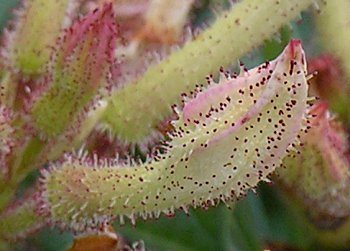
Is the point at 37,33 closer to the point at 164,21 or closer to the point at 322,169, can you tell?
the point at 164,21

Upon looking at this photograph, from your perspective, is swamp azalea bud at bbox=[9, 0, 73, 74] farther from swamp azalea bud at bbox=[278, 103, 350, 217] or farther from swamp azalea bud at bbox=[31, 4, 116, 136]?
swamp azalea bud at bbox=[278, 103, 350, 217]

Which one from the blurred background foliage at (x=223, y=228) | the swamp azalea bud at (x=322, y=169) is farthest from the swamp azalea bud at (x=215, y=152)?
the blurred background foliage at (x=223, y=228)

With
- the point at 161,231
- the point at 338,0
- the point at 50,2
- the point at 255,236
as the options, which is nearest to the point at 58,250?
the point at 161,231

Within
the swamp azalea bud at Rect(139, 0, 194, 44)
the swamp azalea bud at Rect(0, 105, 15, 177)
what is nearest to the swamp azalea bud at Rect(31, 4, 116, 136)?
the swamp azalea bud at Rect(0, 105, 15, 177)

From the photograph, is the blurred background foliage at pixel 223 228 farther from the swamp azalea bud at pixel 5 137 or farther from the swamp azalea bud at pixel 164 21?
the swamp azalea bud at pixel 5 137

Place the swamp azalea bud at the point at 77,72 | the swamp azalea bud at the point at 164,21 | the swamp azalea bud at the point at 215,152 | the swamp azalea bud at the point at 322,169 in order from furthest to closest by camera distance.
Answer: the swamp azalea bud at the point at 164,21 < the swamp azalea bud at the point at 322,169 < the swamp azalea bud at the point at 77,72 < the swamp azalea bud at the point at 215,152

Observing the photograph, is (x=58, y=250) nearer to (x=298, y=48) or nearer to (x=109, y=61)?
(x=109, y=61)
